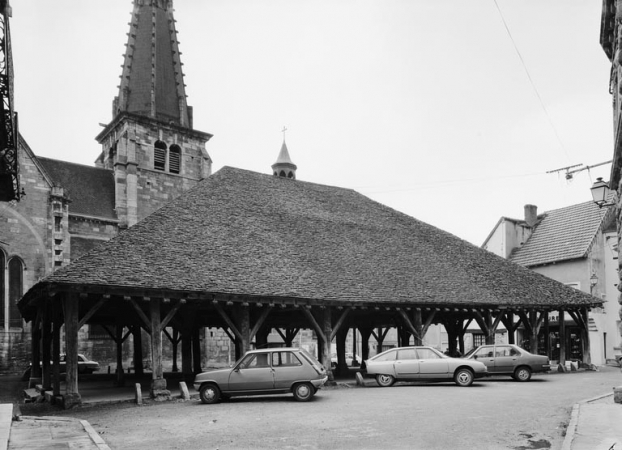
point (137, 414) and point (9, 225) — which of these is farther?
point (9, 225)

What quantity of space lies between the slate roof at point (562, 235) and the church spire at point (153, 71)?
83.1 feet

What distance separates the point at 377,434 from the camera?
10055 millimetres

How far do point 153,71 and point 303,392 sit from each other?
112 ft

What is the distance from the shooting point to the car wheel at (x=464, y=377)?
18530 mm

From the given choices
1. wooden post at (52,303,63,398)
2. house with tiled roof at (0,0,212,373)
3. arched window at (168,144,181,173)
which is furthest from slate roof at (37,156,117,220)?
wooden post at (52,303,63,398)

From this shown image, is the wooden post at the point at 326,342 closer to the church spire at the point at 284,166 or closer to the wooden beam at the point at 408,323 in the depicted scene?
the wooden beam at the point at 408,323

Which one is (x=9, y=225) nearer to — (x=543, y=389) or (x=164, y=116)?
(x=164, y=116)

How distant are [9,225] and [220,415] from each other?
23322mm

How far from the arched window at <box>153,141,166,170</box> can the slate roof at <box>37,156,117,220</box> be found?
304 cm

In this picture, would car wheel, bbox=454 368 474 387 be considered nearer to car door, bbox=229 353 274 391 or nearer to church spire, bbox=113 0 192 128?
car door, bbox=229 353 274 391

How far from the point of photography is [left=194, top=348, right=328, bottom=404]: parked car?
15.1m

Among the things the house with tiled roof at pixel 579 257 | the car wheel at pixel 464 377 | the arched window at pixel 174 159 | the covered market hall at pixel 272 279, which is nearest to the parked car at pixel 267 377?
the covered market hall at pixel 272 279

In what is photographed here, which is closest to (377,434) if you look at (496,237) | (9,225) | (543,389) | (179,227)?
(543,389)

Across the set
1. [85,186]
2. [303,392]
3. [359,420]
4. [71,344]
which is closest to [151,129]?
[85,186]
